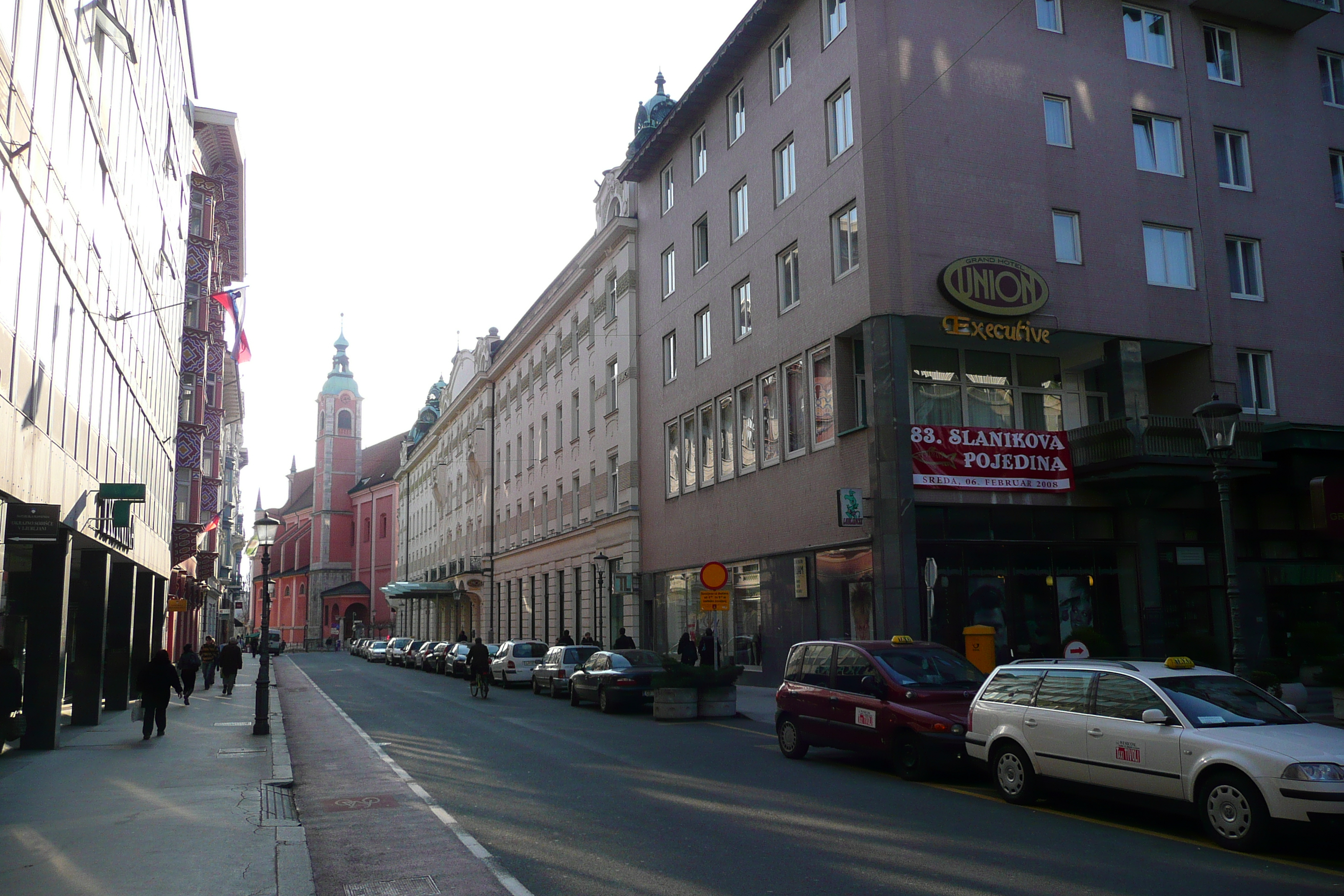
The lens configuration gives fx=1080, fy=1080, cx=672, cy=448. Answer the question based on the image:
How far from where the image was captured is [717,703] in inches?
861

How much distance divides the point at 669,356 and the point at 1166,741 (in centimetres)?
2822

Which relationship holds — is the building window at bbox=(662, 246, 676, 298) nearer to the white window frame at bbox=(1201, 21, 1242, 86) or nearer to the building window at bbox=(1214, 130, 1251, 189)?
the building window at bbox=(1214, 130, 1251, 189)

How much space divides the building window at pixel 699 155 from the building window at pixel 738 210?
89.5 inches

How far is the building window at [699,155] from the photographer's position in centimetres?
3406

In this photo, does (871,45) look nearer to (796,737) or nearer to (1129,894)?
(796,737)

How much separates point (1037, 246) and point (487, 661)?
18.2m

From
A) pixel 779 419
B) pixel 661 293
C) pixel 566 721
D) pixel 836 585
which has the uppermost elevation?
pixel 661 293

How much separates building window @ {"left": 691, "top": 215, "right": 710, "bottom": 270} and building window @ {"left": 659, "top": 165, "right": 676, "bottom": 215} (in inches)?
98.8

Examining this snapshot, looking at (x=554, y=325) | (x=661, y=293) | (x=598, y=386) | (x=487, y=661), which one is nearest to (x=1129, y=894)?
(x=487, y=661)

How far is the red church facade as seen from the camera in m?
108

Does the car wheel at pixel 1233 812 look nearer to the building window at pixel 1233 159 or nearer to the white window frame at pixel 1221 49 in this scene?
the building window at pixel 1233 159

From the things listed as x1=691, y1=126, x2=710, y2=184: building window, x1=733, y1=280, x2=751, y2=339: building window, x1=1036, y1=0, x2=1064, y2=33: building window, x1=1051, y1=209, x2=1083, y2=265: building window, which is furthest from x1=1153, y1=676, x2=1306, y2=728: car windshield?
x1=691, y1=126, x2=710, y2=184: building window

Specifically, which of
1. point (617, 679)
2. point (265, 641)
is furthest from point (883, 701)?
point (265, 641)

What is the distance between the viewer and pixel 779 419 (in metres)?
28.3
